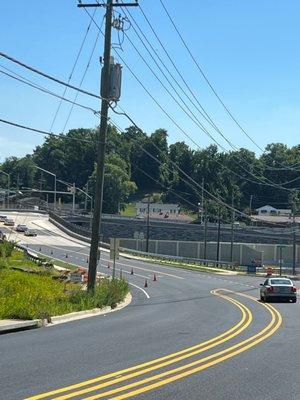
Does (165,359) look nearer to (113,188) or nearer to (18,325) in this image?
(18,325)

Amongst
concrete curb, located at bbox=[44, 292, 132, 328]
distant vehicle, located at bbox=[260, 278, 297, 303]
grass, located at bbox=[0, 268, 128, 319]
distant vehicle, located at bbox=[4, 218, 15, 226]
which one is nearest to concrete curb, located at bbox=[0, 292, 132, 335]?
concrete curb, located at bbox=[44, 292, 132, 328]

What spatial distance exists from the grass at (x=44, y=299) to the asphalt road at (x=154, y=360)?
1.11m

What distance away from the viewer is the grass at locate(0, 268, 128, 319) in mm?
17484

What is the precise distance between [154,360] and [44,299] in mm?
10416

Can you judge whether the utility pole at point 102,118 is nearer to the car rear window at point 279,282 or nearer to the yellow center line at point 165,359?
the yellow center line at point 165,359

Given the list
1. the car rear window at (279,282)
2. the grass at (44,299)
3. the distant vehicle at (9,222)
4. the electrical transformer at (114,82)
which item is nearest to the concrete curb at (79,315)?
the grass at (44,299)

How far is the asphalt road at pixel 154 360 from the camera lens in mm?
8367

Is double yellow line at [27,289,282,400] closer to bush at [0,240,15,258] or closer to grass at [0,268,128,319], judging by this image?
grass at [0,268,128,319]

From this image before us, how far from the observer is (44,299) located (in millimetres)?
20875

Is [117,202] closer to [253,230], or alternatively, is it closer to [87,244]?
[253,230]

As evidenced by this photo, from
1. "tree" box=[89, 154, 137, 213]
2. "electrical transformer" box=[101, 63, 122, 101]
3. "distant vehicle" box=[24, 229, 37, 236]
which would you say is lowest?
"distant vehicle" box=[24, 229, 37, 236]

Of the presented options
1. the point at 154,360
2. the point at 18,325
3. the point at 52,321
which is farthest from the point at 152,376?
the point at 52,321

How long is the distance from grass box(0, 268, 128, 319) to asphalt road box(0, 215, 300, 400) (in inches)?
43.8

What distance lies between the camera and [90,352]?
1189 cm
